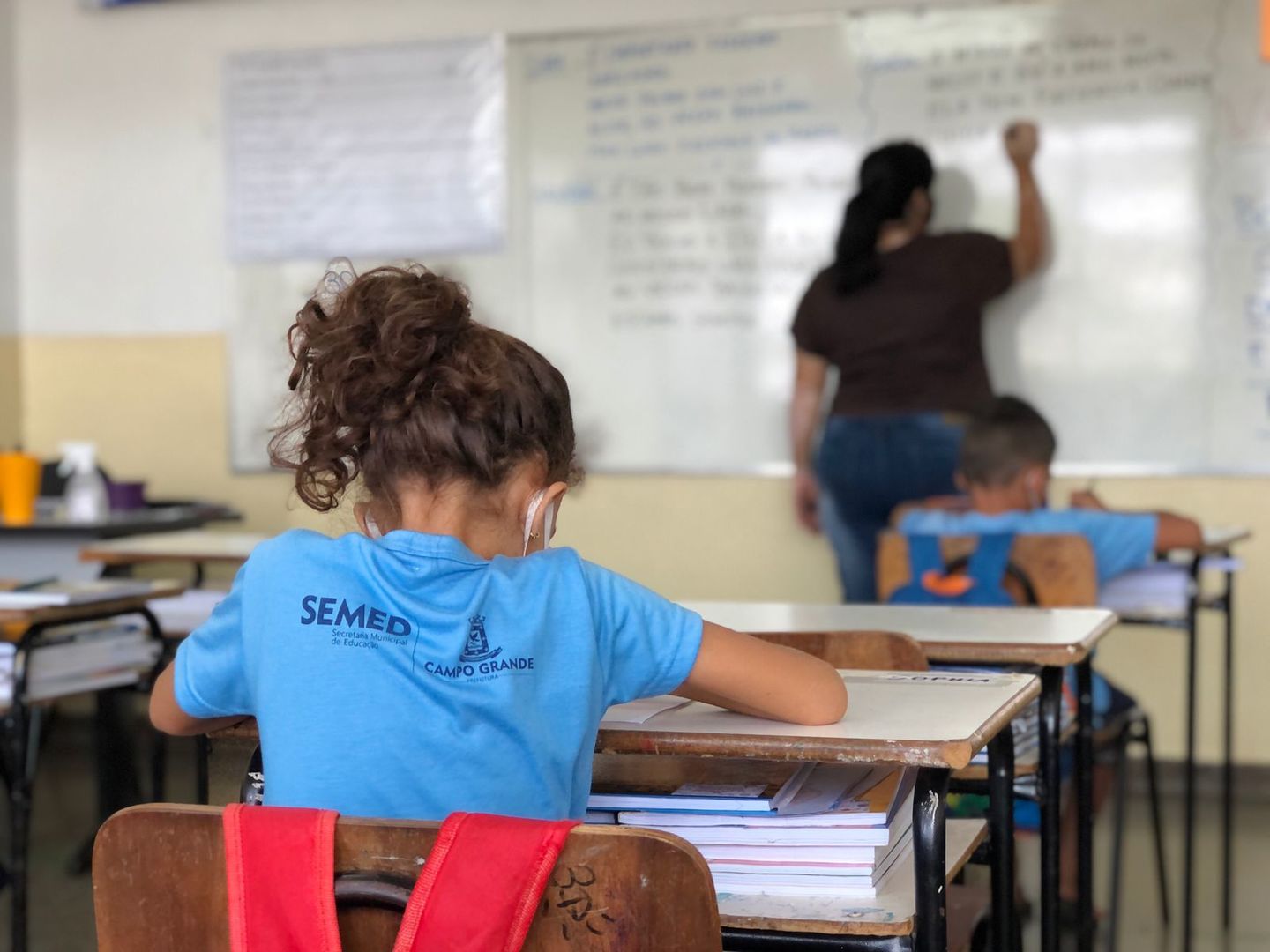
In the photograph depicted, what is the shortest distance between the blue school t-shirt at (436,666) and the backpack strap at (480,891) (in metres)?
0.21

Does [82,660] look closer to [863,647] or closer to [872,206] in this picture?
[863,647]

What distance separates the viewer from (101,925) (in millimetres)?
1068

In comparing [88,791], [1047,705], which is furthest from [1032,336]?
[88,791]

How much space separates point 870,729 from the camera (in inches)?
51.1

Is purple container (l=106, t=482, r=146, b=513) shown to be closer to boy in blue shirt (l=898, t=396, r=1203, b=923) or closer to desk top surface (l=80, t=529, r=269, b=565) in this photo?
desk top surface (l=80, t=529, r=269, b=565)

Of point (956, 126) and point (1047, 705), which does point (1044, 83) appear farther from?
point (1047, 705)

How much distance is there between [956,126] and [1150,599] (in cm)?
180

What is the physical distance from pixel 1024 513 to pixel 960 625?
2.92 ft

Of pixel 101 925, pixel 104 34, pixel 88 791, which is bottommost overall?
pixel 88 791

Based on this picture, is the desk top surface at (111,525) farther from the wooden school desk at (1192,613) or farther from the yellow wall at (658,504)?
the wooden school desk at (1192,613)

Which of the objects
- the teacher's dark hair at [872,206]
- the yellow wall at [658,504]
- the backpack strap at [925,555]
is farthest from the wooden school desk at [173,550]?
the teacher's dark hair at [872,206]

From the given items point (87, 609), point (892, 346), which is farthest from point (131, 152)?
point (87, 609)

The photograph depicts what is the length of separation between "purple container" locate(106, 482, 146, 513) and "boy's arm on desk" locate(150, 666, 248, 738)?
290 centimetres

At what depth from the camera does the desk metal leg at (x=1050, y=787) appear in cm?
192
